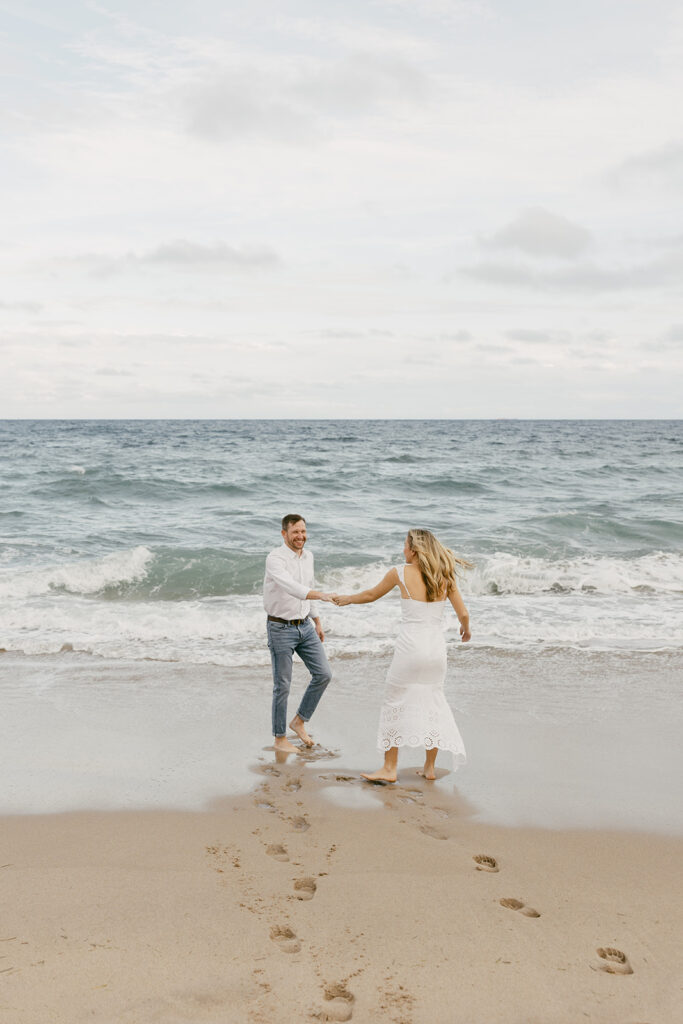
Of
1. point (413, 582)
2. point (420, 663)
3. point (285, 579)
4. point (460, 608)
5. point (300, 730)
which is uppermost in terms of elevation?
point (413, 582)

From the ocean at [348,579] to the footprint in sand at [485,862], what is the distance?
2.38 m

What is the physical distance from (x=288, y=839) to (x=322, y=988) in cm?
141

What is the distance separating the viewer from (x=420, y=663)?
5.49 m

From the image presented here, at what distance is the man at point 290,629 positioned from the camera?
240 inches

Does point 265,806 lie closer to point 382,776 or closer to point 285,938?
point 382,776

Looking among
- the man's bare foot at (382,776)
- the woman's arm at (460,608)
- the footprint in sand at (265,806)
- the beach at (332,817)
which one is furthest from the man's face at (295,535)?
the footprint in sand at (265,806)

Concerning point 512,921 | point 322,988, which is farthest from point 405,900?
point 322,988

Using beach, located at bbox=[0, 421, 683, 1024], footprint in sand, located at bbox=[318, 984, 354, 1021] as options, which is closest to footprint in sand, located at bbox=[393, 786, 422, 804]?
beach, located at bbox=[0, 421, 683, 1024]

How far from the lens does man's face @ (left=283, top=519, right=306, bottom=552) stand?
6090 millimetres

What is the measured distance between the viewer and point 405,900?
12.7ft

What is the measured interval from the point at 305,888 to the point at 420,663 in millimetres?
1926

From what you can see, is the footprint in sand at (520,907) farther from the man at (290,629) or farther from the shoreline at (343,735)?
the man at (290,629)

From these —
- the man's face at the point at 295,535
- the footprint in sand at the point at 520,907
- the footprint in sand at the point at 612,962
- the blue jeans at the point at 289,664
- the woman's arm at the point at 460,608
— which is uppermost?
the man's face at the point at 295,535

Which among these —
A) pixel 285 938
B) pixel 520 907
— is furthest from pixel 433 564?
pixel 285 938
